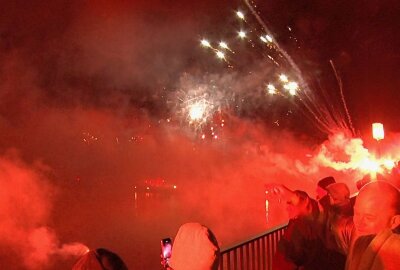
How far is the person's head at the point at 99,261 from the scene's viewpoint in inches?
80.4

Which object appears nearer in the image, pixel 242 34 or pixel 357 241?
pixel 357 241

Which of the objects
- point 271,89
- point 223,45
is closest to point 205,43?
point 223,45

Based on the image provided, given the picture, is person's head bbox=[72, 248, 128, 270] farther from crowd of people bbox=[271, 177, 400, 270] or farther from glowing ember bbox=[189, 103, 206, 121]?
glowing ember bbox=[189, 103, 206, 121]

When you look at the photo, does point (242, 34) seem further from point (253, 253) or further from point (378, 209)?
point (378, 209)

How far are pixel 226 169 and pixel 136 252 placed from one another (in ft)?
40.9

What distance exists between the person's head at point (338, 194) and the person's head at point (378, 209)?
181cm

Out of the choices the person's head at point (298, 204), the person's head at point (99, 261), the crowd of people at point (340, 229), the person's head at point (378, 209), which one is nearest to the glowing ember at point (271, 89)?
the crowd of people at point (340, 229)

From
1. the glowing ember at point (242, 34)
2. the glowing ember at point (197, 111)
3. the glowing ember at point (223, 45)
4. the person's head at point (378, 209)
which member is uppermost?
the glowing ember at point (242, 34)

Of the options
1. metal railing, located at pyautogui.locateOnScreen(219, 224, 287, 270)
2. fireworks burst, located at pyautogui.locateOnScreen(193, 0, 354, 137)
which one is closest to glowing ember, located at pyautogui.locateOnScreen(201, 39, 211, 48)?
fireworks burst, located at pyautogui.locateOnScreen(193, 0, 354, 137)

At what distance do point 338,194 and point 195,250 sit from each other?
2431mm

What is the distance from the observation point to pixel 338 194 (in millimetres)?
4359

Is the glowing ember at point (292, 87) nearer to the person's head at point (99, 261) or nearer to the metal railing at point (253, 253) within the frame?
the metal railing at point (253, 253)

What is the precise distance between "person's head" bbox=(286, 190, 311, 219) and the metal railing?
0.81 m

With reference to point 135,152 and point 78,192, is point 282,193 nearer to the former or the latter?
point 78,192
